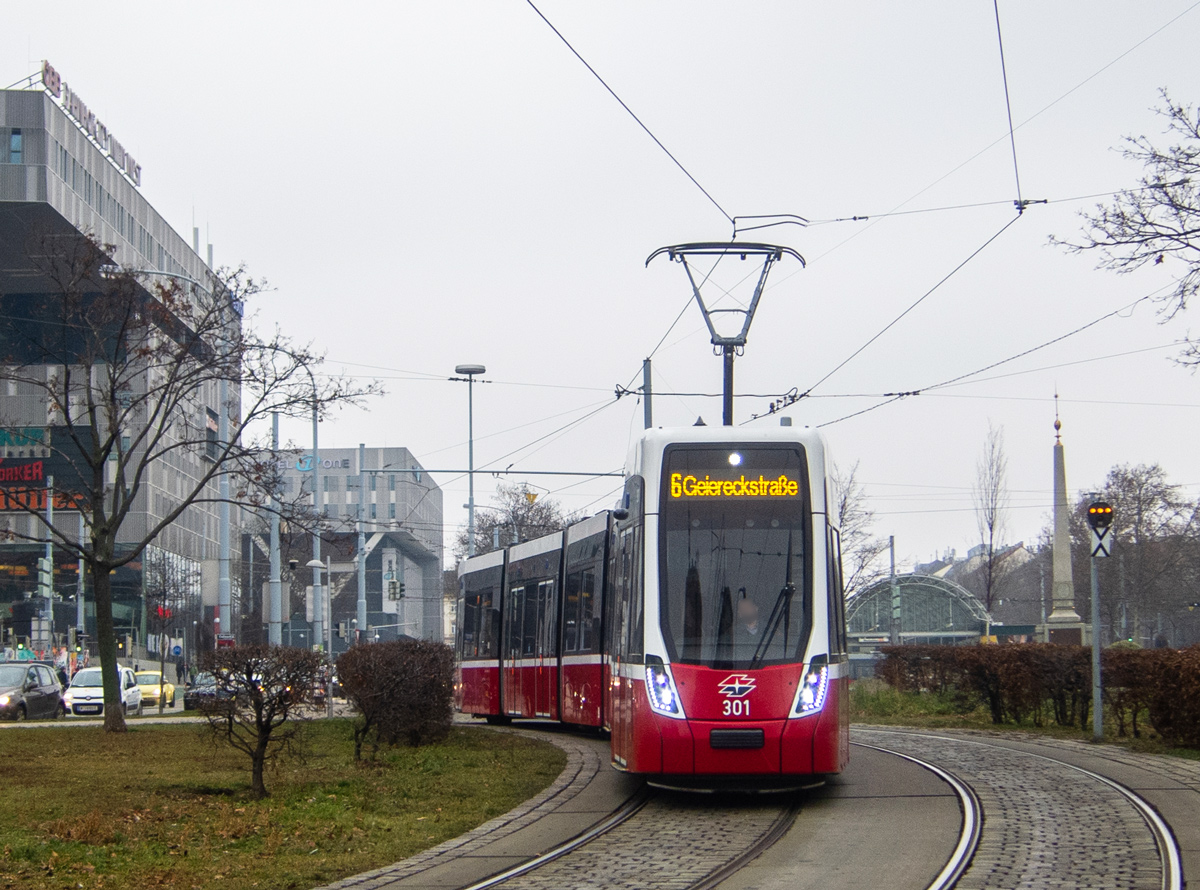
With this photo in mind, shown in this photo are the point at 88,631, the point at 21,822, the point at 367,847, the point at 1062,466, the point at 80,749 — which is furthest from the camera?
the point at 88,631

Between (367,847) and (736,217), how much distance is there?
12779 mm

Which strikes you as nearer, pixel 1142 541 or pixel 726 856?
pixel 726 856

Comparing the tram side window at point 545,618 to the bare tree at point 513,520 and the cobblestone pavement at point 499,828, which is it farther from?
the bare tree at point 513,520

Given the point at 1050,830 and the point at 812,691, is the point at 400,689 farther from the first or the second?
the point at 1050,830

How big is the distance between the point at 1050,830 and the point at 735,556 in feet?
10.4

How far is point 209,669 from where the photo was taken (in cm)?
1351

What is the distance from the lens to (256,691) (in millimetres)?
13164

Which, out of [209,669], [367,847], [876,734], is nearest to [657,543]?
[367,847]

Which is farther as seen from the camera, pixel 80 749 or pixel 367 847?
pixel 80 749

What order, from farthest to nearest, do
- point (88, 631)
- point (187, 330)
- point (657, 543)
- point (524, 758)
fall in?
point (88, 631) → point (187, 330) → point (524, 758) → point (657, 543)

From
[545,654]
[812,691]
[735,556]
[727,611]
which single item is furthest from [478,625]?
[812,691]

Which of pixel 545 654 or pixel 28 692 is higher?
pixel 545 654

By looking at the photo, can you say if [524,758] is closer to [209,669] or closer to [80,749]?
[209,669]

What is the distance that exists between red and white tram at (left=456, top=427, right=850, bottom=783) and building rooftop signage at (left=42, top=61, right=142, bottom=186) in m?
58.1
